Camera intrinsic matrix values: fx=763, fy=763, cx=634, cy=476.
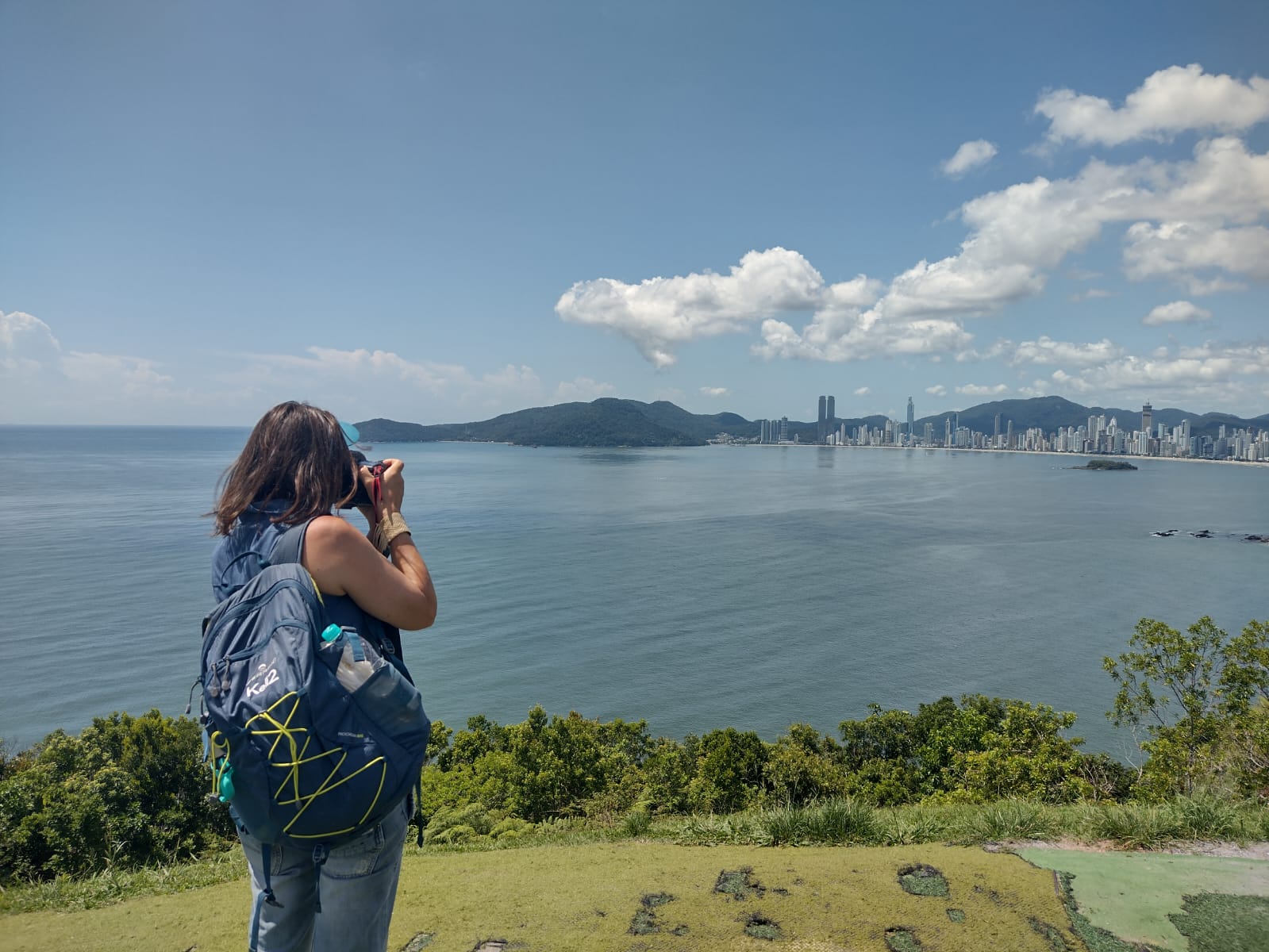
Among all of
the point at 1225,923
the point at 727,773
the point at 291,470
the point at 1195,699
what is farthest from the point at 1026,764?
the point at 291,470

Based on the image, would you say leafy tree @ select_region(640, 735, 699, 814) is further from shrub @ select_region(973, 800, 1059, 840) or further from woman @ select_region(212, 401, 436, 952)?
woman @ select_region(212, 401, 436, 952)

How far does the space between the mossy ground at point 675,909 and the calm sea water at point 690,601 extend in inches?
786

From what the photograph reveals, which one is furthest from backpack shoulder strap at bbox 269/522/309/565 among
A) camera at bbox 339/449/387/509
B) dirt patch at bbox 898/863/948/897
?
dirt patch at bbox 898/863/948/897

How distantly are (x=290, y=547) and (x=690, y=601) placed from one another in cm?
3642

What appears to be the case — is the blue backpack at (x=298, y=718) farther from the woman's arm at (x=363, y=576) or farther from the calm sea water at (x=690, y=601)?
the calm sea water at (x=690, y=601)

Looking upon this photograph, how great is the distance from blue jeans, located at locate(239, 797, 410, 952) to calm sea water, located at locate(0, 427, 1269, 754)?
22120 mm

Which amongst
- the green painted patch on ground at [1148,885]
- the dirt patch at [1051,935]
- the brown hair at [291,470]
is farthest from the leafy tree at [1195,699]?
the brown hair at [291,470]

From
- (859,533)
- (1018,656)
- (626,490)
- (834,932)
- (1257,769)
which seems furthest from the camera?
(626,490)

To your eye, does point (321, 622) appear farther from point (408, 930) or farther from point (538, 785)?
point (538, 785)

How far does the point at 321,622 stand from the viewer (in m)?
1.81

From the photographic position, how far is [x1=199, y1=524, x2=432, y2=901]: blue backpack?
168 centimetres

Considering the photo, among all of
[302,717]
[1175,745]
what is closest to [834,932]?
[302,717]

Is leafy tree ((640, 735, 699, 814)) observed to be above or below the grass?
below

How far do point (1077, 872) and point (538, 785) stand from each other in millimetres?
8929
